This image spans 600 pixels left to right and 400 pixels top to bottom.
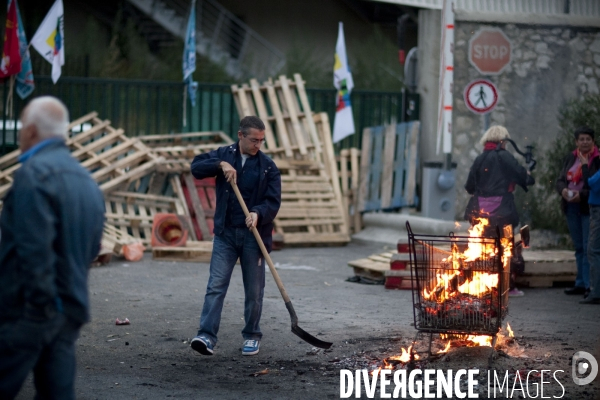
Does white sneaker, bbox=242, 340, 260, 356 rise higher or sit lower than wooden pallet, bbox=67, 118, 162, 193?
lower

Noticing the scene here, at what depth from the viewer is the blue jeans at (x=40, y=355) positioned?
3975 millimetres

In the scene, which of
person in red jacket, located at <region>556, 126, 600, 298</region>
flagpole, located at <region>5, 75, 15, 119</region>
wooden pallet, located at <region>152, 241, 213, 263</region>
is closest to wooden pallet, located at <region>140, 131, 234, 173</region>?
wooden pallet, located at <region>152, 241, 213, 263</region>

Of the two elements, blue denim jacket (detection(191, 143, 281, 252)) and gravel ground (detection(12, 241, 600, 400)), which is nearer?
gravel ground (detection(12, 241, 600, 400))

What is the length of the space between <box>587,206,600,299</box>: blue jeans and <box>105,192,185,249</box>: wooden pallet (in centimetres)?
657

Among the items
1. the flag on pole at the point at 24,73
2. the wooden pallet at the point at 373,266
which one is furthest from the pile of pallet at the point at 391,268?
the flag on pole at the point at 24,73

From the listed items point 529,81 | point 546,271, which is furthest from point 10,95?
point 546,271

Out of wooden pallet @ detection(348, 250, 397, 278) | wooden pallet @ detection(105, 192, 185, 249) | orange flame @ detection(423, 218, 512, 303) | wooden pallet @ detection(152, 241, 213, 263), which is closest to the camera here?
orange flame @ detection(423, 218, 512, 303)

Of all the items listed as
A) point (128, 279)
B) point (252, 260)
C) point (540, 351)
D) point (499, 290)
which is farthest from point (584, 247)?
point (128, 279)

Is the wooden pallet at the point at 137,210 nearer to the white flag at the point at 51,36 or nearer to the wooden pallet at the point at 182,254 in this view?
the wooden pallet at the point at 182,254

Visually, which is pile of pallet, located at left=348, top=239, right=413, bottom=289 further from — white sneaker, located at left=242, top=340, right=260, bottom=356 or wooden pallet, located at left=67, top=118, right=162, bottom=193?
wooden pallet, located at left=67, top=118, right=162, bottom=193

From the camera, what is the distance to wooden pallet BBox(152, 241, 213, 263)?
12516mm

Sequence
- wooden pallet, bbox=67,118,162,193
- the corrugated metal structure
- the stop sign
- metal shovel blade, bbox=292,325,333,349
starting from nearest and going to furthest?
metal shovel blade, bbox=292,325,333,349
wooden pallet, bbox=67,118,162,193
the stop sign
the corrugated metal structure

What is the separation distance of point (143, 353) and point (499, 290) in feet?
9.47

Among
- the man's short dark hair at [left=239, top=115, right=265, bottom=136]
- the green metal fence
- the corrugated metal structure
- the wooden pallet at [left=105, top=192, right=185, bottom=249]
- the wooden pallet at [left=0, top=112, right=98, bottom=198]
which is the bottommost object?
the wooden pallet at [left=105, top=192, right=185, bottom=249]
